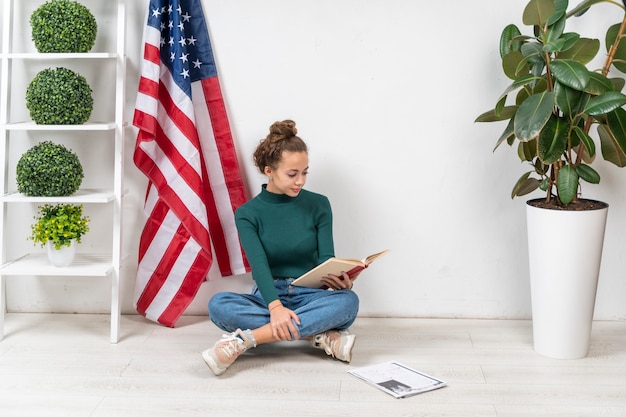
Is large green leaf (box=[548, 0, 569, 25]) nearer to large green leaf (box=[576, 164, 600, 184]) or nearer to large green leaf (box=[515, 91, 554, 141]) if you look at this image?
large green leaf (box=[515, 91, 554, 141])

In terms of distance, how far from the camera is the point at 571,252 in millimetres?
2623

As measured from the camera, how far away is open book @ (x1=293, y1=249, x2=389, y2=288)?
259cm

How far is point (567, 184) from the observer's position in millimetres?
2605

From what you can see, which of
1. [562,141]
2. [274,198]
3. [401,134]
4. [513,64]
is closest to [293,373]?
[274,198]

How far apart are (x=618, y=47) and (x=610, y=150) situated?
0.35 metres

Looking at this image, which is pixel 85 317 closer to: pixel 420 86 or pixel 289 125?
pixel 289 125

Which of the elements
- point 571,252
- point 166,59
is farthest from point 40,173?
point 571,252

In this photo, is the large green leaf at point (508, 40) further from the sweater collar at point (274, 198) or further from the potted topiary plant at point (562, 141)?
the sweater collar at point (274, 198)

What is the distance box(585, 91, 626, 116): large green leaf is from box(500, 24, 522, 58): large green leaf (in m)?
0.41

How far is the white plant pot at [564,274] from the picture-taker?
2619 millimetres

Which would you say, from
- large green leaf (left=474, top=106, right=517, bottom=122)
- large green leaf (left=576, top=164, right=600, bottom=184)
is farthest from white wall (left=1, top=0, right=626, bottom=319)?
large green leaf (left=576, top=164, right=600, bottom=184)

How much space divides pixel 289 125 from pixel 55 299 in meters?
1.24

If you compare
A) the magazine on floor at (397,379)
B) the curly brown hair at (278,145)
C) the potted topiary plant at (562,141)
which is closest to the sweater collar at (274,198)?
the curly brown hair at (278,145)

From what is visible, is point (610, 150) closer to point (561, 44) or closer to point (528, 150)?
point (528, 150)
